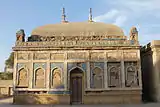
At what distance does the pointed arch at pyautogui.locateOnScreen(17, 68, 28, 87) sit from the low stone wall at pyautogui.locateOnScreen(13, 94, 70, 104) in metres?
0.98

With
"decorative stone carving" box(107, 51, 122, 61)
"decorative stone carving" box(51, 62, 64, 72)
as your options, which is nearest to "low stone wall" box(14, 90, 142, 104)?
"decorative stone carving" box(51, 62, 64, 72)

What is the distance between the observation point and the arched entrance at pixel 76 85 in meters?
18.2

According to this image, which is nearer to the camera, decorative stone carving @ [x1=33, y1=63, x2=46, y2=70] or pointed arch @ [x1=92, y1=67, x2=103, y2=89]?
pointed arch @ [x1=92, y1=67, x2=103, y2=89]

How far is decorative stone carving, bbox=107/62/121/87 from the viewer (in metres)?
18.1

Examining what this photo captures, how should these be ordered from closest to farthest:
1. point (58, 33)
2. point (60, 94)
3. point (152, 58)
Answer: point (60, 94)
point (152, 58)
point (58, 33)

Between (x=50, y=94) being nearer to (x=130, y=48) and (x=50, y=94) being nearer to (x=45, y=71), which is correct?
(x=45, y=71)

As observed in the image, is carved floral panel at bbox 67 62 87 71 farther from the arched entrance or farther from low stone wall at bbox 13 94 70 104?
low stone wall at bbox 13 94 70 104

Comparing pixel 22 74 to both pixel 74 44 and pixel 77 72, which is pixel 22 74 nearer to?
pixel 77 72

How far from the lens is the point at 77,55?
1856 cm

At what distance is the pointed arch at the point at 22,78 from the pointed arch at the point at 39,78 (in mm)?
875

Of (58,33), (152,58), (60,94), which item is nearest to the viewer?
(60,94)

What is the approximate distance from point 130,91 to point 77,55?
547cm

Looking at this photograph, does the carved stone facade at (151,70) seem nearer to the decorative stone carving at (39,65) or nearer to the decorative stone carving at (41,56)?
the decorative stone carving at (41,56)

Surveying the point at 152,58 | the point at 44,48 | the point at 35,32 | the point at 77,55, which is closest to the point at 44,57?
the point at 44,48
